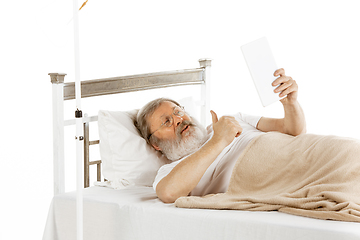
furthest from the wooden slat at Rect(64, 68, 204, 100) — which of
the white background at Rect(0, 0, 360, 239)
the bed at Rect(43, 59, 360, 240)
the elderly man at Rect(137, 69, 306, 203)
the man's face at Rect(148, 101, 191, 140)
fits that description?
the man's face at Rect(148, 101, 191, 140)

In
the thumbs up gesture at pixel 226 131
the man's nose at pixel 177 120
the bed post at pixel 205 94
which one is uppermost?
the bed post at pixel 205 94

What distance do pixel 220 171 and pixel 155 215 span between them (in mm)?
438

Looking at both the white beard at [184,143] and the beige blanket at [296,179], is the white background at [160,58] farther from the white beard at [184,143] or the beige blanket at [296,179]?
the beige blanket at [296,179]

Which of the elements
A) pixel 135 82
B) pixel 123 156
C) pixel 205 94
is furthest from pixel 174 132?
pixel 205 94

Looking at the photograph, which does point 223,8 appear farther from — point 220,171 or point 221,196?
point 221,196

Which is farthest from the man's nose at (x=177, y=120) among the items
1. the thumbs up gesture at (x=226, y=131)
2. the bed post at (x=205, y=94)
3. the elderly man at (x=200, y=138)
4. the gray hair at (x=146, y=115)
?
the bed post at (x=205, y=94)

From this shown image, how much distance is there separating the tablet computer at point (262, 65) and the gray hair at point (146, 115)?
Result: 0.59 m

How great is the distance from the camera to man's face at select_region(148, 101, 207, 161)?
2338mm

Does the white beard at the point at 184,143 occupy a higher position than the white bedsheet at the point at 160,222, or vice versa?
the white beard at the point at 184,143

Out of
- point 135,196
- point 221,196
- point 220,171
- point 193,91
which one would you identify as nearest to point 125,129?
point 135,196

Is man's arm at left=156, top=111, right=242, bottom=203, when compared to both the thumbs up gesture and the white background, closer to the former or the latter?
the thumbs up gesture

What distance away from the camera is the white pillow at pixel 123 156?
2.40m

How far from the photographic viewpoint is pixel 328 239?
1.46 m

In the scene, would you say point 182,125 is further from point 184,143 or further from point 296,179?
point 296,179
